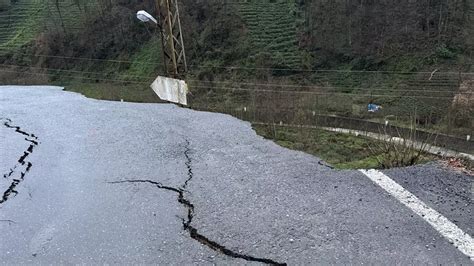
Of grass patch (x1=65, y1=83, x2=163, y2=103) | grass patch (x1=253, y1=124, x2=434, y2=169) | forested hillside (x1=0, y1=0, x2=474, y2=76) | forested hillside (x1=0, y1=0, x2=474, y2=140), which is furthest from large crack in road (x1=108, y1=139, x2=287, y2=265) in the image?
forested hillside (x1=0, y1=0, x2=474, y2=76)

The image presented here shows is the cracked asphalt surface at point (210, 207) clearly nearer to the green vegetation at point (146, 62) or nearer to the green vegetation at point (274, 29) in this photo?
the green vegetation at point (274, 29)

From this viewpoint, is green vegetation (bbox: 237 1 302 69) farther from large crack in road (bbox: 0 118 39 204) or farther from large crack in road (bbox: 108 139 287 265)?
large crack in road (bbox: 108 139 287 265)

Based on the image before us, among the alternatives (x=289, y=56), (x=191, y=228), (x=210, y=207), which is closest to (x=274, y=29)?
(x=289, y=56)

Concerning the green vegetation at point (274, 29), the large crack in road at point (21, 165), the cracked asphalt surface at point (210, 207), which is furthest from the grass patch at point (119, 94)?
the green vegetation at point (274, 29)

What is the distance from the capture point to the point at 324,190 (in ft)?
14.8

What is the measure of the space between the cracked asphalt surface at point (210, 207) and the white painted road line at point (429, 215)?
7cm

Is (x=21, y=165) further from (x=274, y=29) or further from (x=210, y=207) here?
(x=274, y=29)

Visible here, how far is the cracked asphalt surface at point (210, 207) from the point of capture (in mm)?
3385

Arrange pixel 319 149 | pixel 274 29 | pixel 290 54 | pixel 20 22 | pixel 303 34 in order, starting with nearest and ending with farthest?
pixel 319 149, pixel 290 54, pixel 303 34, pixel 274 29, pixel 20 22

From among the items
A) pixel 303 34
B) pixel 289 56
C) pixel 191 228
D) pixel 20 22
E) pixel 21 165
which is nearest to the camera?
pixel 191 228

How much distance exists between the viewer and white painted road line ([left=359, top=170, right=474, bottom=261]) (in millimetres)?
3344

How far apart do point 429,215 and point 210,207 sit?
2328 mm

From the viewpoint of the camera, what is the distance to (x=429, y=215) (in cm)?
382

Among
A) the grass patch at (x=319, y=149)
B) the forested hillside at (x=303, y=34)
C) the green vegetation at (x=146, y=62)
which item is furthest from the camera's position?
the green vegetation at (x=146, y=62)
